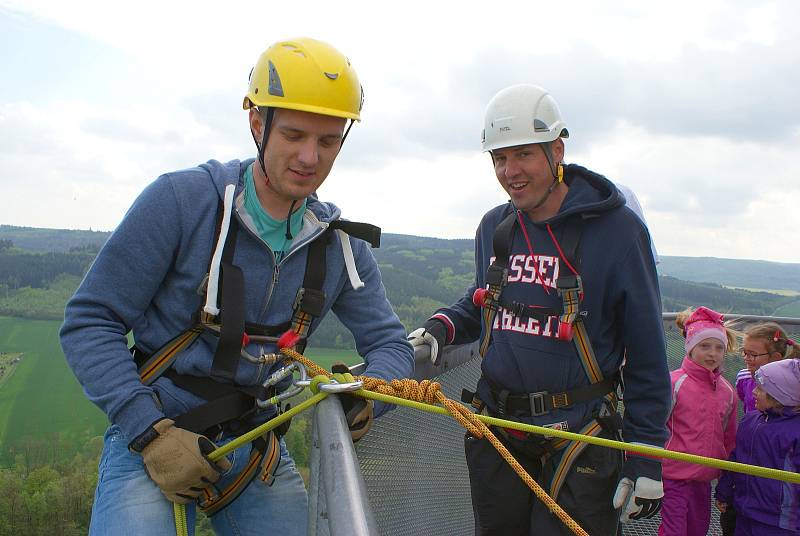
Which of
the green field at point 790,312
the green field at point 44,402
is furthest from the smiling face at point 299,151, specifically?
the green field at point 44,402

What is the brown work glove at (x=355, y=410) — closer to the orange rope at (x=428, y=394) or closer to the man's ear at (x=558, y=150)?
the orange rope at (x=428, y=394)

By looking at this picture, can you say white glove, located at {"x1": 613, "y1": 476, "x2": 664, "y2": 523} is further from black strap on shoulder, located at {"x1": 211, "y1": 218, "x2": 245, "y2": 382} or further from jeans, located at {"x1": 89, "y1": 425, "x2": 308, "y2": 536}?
black strap on shoulder, located at {"x1": 211, "y1": 218, "x2": 245, "y2": 382}

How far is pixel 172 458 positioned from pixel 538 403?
1.62 metres

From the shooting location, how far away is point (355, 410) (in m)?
2.28

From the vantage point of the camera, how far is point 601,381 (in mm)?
2947

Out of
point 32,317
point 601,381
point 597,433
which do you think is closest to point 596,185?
point 601,381

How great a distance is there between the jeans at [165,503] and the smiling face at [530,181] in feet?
5.26

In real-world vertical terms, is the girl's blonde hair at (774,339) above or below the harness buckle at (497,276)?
below

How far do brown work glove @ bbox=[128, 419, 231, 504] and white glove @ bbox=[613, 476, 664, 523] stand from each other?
1.78 meters

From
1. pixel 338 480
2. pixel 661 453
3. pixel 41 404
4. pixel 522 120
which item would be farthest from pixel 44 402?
pixel 661 453

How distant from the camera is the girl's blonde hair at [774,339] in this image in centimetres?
458

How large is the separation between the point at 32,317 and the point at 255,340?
9040 cm

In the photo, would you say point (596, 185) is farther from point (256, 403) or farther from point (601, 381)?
point (256, 403)

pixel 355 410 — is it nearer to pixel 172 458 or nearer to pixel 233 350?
pixel 233 350
